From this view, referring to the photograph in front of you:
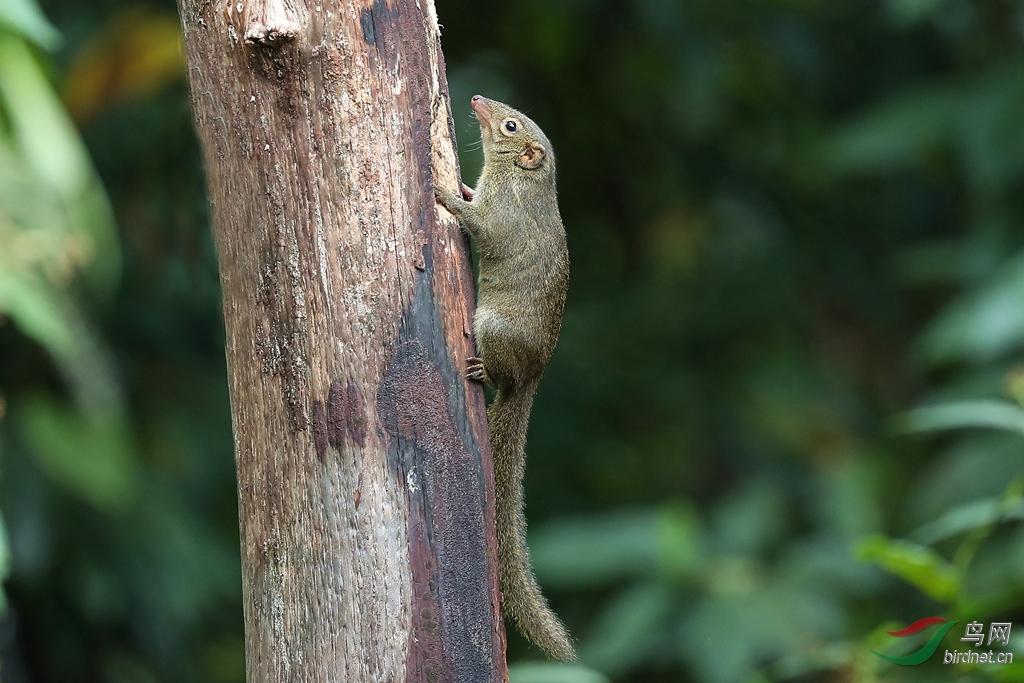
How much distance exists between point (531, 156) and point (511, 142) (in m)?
0.09

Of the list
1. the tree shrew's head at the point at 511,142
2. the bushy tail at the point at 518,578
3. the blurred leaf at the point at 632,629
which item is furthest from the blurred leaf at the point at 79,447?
the bushy tail at the point at 518,578

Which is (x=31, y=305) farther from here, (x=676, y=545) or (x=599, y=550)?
(x=676, y=545)

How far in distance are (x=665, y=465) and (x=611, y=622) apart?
2231mm

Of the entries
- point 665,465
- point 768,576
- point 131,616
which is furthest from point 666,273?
point 131,616

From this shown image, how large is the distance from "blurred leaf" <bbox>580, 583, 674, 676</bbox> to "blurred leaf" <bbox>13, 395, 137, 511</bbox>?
87.6 inches

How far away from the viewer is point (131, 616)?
5.57 meters

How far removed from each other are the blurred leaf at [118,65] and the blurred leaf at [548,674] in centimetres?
357

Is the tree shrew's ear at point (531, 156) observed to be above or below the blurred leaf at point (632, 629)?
above

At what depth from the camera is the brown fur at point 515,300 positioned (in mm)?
2934

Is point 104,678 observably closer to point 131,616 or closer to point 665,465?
point 131,616

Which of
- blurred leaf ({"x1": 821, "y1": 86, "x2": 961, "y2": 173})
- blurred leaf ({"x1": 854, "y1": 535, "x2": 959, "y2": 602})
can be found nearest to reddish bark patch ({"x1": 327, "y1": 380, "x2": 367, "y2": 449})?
blurred leaf ({"x1": 854, "y1": 535, "x2": 959, "y2": 602})

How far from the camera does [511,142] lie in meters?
3.64

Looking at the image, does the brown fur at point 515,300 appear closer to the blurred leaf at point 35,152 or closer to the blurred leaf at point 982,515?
the blurred leaf at point 982,515

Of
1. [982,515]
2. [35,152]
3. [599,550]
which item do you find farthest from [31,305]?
[982,515]
